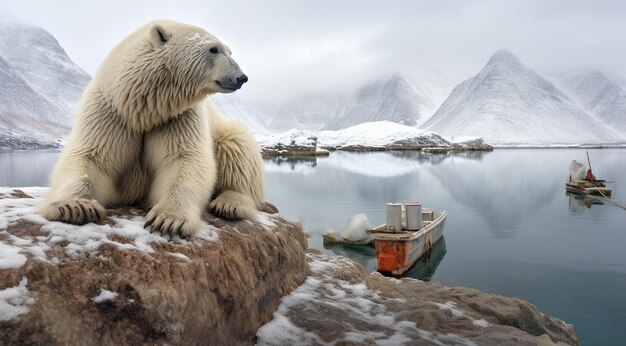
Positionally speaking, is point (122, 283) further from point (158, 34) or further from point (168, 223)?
point (158, 34)

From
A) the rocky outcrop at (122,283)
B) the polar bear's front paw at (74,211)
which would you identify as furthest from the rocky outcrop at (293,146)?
the polar bear's front paw at (74,211)

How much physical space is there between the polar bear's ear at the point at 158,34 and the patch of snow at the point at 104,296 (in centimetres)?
243

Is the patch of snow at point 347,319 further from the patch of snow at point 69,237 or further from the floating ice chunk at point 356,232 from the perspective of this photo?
the floating ice chunk at point 356,232

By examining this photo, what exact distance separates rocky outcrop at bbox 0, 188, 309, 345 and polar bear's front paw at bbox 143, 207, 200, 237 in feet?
0.22

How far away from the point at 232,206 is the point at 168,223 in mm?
1068

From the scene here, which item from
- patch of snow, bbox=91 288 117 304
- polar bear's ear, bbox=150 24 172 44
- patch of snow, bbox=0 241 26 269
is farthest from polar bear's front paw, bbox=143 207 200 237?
polar bear's ear, bbox=150 24 172 44

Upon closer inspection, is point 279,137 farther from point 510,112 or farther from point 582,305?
point 510,112

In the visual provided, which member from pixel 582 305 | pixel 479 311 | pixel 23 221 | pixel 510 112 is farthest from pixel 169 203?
pixel 510 112

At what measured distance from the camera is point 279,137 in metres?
97.4

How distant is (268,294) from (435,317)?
2.02m

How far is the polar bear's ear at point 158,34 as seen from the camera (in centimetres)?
437

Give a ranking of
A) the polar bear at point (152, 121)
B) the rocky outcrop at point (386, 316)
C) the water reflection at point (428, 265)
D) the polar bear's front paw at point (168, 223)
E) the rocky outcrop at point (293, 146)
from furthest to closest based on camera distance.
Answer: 1. the rocky outcrop at point (293, 146)
2. the water reflection at point (428, 265)
3. the rocky outcrop at point (386, 316)
4. the polar bear at point (152, 121)
5. the polar bear's front paw at point (168, 223)

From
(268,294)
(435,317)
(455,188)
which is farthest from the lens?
(455,188)

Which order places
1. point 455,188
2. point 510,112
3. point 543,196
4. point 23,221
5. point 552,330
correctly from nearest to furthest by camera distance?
point 23,221 < point 552,330 < point 543,196 < point 455,188 < point 510,112
